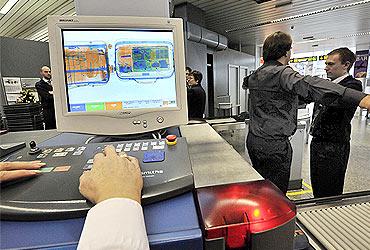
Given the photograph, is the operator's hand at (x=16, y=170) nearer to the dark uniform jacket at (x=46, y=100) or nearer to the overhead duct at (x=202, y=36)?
the dark uniform jacket at (x=46, y=100)

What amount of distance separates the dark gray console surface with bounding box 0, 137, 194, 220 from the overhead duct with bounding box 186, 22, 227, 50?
4524 mm

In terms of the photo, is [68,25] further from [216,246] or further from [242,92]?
[242,92]

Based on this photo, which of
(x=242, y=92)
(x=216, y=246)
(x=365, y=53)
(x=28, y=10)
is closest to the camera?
(x=216, y=246)

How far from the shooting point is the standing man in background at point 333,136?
1.85 meters

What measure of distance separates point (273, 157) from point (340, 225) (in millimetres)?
1050

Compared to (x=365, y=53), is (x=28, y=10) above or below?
above

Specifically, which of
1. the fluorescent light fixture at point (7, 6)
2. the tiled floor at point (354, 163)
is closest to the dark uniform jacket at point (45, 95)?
the fluorescent light fixture at point (7, 6)

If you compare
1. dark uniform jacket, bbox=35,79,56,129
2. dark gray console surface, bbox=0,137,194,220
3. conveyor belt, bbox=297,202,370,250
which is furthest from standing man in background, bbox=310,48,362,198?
dark uniform jacket, bbox=35,79,56,129

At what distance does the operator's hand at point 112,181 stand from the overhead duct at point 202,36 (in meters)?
4.66

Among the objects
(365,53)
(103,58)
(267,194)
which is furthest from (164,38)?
(365,53)

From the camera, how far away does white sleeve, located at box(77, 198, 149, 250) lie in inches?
12.3

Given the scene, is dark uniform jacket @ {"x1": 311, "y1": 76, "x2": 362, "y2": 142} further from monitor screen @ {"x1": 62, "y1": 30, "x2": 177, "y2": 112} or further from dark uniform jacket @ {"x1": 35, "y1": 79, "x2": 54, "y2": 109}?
dark uniform jacket @ {"x1": 35, "y1": 79, "x2": 54, "y2": 109}

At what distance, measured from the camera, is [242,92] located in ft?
28.3

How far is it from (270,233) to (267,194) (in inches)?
3.1
